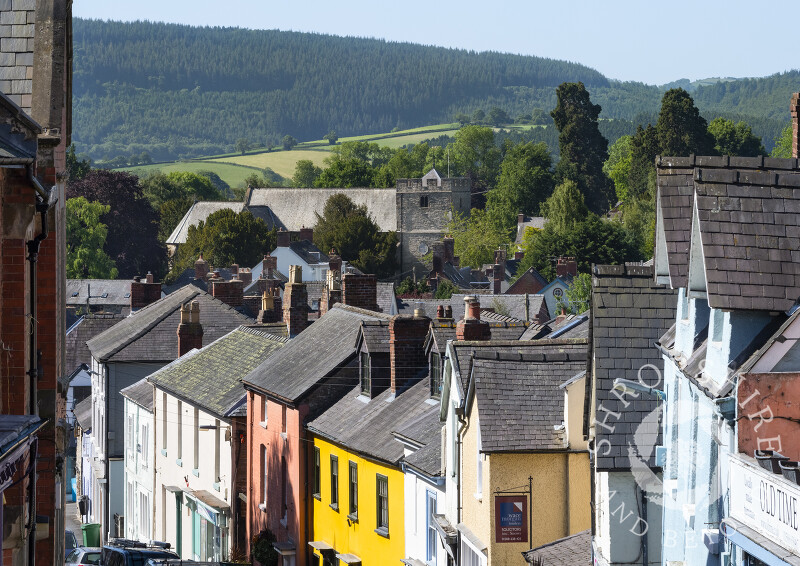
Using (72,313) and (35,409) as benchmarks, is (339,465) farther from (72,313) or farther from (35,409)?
(72,313)

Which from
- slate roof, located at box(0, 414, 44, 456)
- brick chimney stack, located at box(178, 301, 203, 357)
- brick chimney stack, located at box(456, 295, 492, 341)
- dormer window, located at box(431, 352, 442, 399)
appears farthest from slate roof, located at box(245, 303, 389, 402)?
slate roof, located at box(0, 414, 44, 456)

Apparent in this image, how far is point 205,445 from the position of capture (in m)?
37.1

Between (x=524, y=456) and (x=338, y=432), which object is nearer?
(x=524, y=456)

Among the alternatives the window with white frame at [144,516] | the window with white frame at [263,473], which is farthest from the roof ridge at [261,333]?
the window with white frame at [144,516]

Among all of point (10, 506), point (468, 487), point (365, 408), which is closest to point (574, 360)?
point (468, 487)

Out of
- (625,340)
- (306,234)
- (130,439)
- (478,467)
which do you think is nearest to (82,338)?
(130,439)

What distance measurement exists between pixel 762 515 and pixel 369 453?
16949 mm

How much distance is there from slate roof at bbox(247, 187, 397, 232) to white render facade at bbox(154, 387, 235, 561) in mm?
109305

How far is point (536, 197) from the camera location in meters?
153

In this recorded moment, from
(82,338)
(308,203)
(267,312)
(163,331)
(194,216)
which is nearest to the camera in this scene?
(163,331)

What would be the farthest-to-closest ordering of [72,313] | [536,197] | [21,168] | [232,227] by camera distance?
[536,197]
[232,227]
[72,313]
[21,168]

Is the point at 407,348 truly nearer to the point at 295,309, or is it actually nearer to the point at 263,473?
the point at 263,473

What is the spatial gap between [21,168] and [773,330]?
6.04m

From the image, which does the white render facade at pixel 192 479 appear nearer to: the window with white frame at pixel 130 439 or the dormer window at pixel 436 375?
the window with white frame at pixel 130 439
